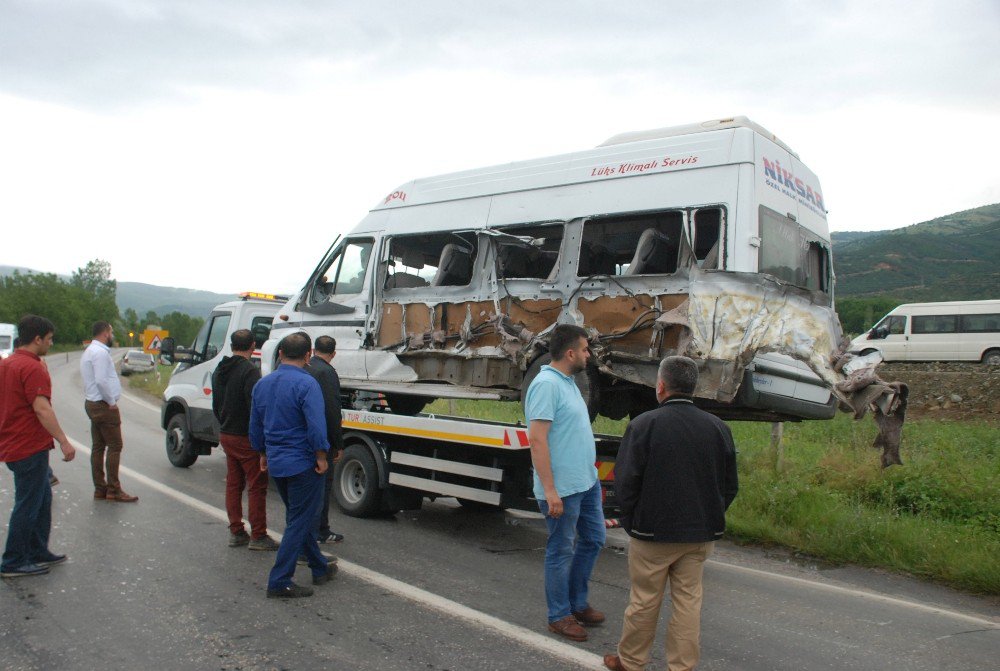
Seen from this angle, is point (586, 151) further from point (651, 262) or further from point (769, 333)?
point (769, 333)

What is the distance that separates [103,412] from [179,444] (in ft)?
7.91

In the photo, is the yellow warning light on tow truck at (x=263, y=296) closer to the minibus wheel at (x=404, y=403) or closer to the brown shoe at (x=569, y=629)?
the minibus wheel at (x=404, y=403)

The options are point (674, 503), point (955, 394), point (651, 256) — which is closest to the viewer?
point (674, 503)

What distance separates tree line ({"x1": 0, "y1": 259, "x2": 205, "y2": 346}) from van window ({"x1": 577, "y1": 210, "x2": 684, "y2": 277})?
86.2m

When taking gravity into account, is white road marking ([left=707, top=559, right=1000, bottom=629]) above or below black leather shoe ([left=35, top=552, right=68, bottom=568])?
below

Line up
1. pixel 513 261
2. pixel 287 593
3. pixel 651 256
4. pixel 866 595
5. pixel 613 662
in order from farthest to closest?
pixel 513 261
pixel 651 256
pixel 866 595
pixel 287 593
pixel 613 662

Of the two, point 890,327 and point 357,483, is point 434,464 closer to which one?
point 357,483

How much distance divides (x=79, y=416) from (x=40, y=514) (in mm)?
13337

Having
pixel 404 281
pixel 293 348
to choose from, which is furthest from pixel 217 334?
pixel 293 348

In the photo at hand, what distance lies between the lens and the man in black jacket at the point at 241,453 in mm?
6176

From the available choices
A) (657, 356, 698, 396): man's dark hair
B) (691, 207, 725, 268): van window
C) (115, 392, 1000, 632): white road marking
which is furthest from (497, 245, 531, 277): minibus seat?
(657, 356, 698, 396): man's dark hair

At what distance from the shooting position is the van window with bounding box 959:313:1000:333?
22562 mm

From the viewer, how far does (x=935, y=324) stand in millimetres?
23609

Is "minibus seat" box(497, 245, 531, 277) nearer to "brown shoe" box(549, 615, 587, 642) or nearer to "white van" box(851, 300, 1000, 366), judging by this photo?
"brown shoe" box(549, 615, 587, 642)
